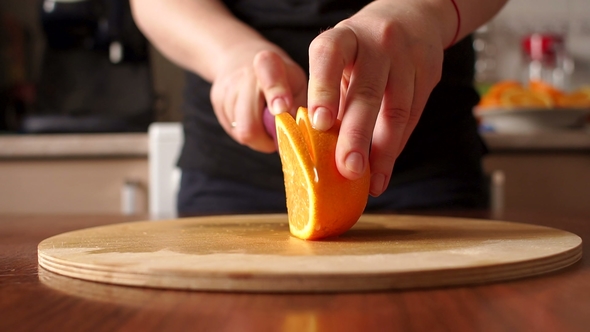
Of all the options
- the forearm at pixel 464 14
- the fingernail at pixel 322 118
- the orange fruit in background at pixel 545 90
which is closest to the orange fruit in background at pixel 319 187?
the fingernail at pixel 322 118

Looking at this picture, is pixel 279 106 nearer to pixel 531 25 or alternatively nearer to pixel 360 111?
pixel 360 111

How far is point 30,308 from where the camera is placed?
1.33 ft

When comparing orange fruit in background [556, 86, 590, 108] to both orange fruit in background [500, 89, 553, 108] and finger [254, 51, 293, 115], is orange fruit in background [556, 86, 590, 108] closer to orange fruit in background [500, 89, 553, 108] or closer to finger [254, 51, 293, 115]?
orange fruit in background [500, 89, 553, 108]

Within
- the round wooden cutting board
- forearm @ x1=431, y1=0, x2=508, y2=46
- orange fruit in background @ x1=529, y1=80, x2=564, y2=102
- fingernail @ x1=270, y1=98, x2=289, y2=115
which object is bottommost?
orange fruit in background @ x1=529, y1=80, x2=564, y2=102

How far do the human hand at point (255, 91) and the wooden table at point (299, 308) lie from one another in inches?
15.0

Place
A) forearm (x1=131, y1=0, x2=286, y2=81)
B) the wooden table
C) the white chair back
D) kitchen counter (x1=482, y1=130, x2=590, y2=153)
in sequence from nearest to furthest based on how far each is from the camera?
the wooden table, forearm (x1=131, y1=0, x2=286, y2=81), the white chair back, kitchen counter (x1=482, y1=130, x2=590, y2=153)

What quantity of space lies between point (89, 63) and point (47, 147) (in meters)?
0.38

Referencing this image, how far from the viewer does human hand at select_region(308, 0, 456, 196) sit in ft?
2.05

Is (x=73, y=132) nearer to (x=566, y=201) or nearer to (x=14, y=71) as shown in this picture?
(x=14, y=71)

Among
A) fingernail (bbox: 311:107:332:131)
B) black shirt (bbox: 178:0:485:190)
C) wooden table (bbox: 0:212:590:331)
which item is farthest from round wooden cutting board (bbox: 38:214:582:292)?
black shirt (bbox: 178:0:485:190)

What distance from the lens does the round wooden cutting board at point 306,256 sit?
0.44 meters

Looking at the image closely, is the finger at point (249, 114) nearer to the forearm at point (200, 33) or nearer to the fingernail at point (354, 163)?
the forearm at point (200, 33)

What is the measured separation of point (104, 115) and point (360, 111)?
1554mm

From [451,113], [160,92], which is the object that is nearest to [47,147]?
[160,92]
